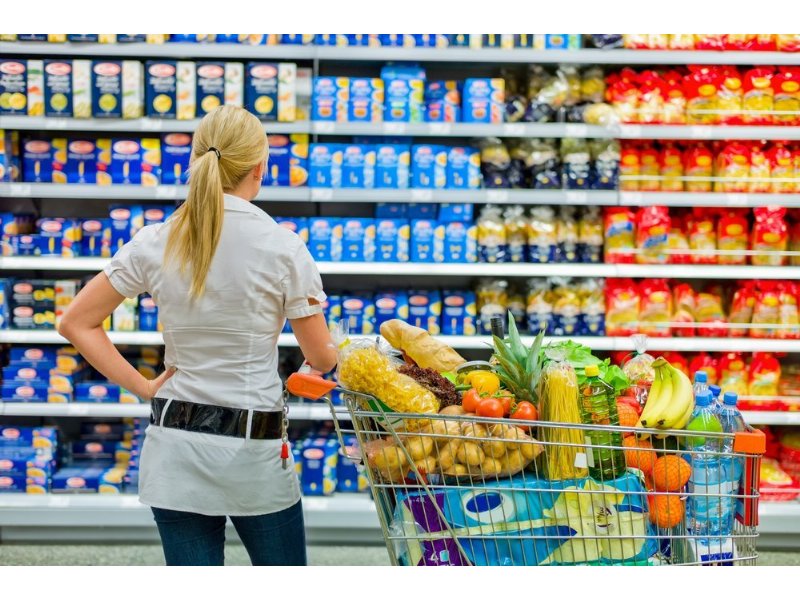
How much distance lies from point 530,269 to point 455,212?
15.8 inches

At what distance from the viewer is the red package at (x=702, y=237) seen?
3.92m

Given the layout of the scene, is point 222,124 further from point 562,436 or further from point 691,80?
point 691,80

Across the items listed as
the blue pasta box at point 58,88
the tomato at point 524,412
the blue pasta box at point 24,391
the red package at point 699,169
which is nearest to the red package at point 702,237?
the red package at point 699,169

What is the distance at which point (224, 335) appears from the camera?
178 centimetres

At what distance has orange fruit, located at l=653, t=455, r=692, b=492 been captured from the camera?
1.75 m

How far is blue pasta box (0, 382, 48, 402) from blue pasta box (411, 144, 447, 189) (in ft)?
6.02

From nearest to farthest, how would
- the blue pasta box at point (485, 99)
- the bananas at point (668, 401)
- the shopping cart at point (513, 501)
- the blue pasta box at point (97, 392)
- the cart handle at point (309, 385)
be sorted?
the cart handle at point (309, 385), the shopping cart at point (513, 501), the bananas at point (668, 401), the blue pasta box at point (485, 99), the blue pasta box at point (97, 392)

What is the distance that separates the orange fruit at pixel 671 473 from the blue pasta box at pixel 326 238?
2264 millimetres

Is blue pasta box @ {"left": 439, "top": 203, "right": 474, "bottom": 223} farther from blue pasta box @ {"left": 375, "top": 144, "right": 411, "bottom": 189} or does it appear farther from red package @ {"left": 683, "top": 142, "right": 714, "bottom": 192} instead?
red package @ {"left": 683, "top": 142, "right": 714, "bottom": 192}

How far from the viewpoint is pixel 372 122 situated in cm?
379

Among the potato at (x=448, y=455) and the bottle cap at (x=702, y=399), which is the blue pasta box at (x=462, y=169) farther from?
the potato at (x=448, y=455)

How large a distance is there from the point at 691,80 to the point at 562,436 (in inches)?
105

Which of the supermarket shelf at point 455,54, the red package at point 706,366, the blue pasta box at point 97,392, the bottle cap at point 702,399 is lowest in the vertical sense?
the blue pasta box at point 97,392

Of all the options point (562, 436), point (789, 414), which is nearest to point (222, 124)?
point (562, 436)
